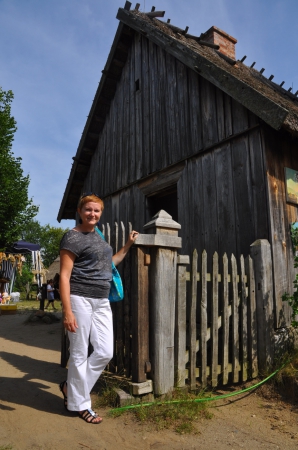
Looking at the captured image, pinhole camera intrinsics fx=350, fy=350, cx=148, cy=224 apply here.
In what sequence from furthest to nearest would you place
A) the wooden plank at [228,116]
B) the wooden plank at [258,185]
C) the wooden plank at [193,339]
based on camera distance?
the wooden plank at [228,116], the wooden plank at [258,185], the wooden plank at [193,339]

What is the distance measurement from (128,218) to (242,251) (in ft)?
10.7

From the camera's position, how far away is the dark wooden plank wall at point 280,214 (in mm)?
4652

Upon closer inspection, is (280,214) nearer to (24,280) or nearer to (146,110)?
(146,110)

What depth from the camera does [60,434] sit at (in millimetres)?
2727

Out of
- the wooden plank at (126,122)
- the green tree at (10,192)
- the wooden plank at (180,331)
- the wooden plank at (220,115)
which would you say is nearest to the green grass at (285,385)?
the wooden plank at (180,331)

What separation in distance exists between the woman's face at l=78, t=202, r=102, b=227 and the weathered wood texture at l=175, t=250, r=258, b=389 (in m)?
1.11

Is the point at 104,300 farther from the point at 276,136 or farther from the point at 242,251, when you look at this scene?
the point at 276,136

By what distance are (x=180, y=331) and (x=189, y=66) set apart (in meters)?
4.43

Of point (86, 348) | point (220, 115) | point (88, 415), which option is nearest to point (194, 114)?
point (220, 115)

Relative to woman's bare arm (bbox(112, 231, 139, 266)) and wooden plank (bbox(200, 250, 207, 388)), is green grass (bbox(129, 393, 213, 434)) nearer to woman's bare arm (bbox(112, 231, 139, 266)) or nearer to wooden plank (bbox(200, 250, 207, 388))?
wooden plank (bbox(200, 250, 207, 388))

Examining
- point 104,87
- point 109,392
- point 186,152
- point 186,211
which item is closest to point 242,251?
point 186,211

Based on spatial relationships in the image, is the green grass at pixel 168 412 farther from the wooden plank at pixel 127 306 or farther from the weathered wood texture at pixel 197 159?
the weathered wood texture at pixel 197 159

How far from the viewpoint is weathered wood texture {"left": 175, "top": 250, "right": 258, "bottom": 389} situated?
370 centimetres

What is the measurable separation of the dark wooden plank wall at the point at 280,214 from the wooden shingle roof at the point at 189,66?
40 cm
